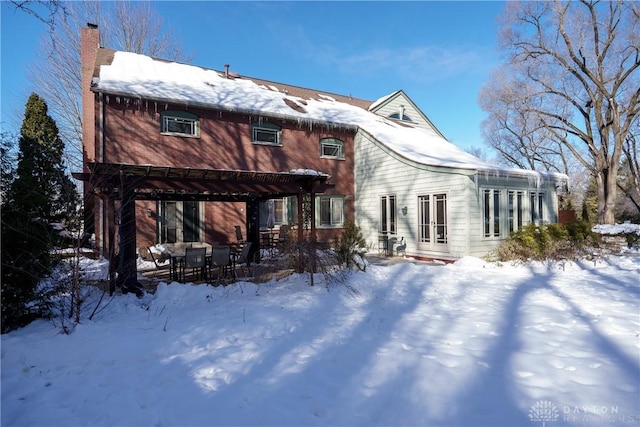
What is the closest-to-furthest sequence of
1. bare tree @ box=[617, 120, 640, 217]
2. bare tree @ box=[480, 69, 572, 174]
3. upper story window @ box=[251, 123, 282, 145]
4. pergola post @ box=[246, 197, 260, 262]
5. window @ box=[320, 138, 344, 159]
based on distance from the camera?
1. pergola post @ box=[246, 197, 260, 262]
2. upper story window @ box=[251, 123, 282, 145]
3. window @ box=[320, 138, 344, 159]
4. bare tree @ box=[480, 69, 572, 174]
5. bare tree @ box=[617, 120, 640, 217]

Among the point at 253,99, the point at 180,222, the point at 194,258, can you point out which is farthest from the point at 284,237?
the point at 253,99

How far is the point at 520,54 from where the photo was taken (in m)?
18.2

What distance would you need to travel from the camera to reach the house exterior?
11062 mm

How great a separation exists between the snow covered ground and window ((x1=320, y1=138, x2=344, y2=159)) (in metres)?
10.2

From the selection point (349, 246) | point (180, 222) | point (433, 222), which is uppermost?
point (180, 222)

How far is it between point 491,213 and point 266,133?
908 centimetres

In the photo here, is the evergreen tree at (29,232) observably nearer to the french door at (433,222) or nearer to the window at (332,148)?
the french door at (433,222)

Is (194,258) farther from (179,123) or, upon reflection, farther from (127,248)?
(179,123)

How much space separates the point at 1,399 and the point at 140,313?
2615 millimetres

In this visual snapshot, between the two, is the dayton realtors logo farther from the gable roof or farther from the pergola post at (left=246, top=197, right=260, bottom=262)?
the gable roof

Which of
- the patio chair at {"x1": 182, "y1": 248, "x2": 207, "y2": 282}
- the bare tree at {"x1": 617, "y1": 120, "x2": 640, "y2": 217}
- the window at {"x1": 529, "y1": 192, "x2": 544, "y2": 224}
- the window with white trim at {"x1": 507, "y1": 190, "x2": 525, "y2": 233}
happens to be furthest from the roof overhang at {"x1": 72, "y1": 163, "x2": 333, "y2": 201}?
the bare tree at {"x1": 617, "y1": 120, "x2": 640, "y2": 217}

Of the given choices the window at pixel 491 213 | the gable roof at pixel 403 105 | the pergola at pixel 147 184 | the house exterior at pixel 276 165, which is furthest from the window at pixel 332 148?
the pergola at pixel 147 184

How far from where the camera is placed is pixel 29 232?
192 inches

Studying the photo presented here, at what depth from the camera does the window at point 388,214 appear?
1383 centimetres
